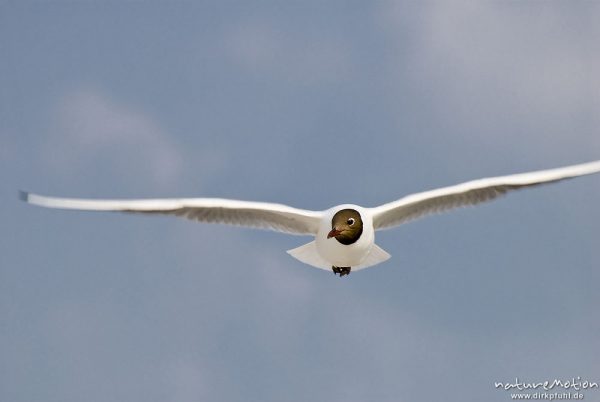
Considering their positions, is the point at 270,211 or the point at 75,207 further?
the point at 270,211

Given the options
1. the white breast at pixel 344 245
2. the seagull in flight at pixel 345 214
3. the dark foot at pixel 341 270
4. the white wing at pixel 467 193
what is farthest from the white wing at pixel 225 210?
the white wing at pixel 467 193

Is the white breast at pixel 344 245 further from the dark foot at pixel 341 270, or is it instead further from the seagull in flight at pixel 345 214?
the dark foot at pixel 341 270

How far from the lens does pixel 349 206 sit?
1015 inches

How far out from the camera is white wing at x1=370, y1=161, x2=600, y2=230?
2588 cm

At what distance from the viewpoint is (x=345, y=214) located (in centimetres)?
2552

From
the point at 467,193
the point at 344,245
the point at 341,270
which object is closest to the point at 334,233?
the point at 344,245

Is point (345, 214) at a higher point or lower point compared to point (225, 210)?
lower

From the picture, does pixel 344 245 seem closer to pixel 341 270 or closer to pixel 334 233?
pixel 334 233

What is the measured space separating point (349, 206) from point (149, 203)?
135 inches

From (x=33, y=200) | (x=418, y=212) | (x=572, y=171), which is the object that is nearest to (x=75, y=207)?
(x=33, y=200)

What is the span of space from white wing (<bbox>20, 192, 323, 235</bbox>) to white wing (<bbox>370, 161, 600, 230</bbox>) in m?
1.32

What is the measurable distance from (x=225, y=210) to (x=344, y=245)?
2.19 meters

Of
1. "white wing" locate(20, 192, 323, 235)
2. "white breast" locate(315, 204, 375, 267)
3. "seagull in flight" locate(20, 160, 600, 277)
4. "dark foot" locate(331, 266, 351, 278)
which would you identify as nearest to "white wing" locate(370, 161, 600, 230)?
"seagull in flight" locate(20, 160, 600, 277)

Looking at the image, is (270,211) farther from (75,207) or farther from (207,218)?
(75,207)
